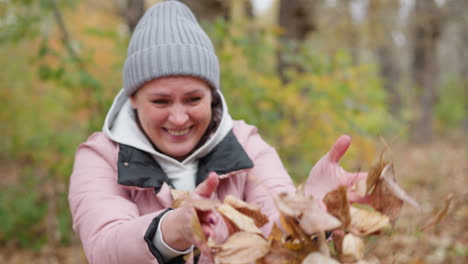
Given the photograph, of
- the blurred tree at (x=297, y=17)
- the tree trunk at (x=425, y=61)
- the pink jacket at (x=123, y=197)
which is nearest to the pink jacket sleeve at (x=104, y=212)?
the pink jacket at (x=123, y=197)

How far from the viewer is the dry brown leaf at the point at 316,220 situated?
0.87 meters

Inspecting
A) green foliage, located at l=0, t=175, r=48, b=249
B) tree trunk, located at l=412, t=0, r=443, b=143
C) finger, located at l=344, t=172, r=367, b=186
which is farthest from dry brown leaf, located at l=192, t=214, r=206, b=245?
tree trunk, located at l=412, t=0, r=443, b=143

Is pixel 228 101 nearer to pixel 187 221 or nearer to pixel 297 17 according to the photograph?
pixel 187 221

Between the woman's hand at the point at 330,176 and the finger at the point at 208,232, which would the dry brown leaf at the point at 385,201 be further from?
the finger at the point at 208,232

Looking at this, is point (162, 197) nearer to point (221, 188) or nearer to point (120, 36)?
point (221, 188)

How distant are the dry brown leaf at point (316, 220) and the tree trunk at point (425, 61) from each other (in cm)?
1108

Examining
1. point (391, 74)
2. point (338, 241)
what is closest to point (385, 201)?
point (338, 241)

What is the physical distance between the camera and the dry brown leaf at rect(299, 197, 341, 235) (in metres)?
0.87

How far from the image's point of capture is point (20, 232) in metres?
4.75

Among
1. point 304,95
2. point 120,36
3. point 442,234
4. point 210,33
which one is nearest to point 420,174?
point 442,234

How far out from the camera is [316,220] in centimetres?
87

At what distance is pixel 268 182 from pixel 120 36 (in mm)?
2526

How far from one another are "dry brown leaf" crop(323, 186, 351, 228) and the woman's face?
2.52 ft

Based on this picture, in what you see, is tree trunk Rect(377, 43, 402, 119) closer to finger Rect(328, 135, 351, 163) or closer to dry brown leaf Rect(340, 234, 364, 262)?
finger Rect(328, 135, 351, 163)
